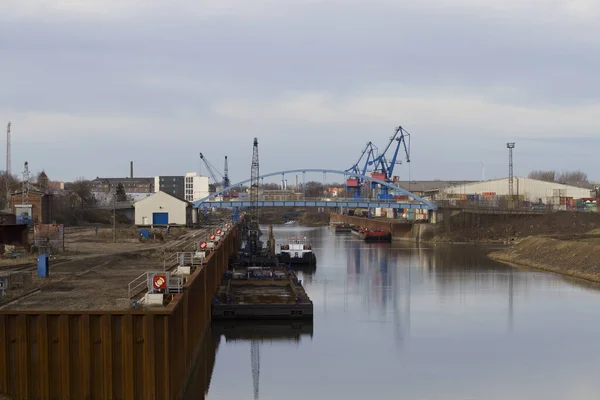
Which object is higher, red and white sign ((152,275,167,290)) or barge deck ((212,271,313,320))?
red and white sign ((152,275,167,290))

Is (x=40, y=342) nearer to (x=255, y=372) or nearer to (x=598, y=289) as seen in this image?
(x=255, y=372)

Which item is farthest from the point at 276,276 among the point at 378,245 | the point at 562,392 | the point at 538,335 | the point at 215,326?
the point at 378,245

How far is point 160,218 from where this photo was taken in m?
67.8

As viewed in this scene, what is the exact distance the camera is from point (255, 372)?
22.9 m

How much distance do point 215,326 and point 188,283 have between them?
8.40 m

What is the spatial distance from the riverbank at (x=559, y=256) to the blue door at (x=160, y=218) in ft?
94.7

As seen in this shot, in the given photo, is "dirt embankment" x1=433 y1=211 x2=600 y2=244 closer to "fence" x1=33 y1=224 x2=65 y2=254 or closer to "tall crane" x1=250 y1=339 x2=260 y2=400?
"fence" x1=33 y1=224 x2=65 y2=254

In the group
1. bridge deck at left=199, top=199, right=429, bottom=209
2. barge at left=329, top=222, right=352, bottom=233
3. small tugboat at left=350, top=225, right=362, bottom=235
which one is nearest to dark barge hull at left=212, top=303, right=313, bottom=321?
bridge deck at left=199, top=199, right=429, bottom=209

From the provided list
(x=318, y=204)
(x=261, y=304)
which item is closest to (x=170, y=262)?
(x=261, y=304)

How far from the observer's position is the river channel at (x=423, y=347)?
21047 millimetres

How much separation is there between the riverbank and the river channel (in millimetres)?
3612

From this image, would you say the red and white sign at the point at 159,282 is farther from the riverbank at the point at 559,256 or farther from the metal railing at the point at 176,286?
the riverbank at the point at 559,256

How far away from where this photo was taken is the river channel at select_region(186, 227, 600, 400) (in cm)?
2105

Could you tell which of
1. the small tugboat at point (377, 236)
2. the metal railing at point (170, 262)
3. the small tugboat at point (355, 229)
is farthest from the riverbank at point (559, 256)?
the small tugboat at point (355, 229)
